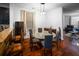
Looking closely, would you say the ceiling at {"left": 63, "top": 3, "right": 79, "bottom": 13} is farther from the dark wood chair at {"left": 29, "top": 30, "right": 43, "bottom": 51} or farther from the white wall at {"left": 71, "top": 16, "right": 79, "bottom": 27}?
the dark wood chair at {"left": 29, "top": 30, "right": 43, "bottom": 51}

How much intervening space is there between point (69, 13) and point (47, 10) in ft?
1.41

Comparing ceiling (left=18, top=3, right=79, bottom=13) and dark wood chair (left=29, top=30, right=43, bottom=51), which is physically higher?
ceiling (left=18, top=3, right=79, bottom=13)

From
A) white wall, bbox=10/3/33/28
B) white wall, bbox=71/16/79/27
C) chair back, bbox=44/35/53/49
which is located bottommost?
chair back, bbox=44/35/53/49

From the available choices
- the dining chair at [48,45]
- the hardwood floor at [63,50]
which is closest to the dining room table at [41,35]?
the dining chair at [48,45]

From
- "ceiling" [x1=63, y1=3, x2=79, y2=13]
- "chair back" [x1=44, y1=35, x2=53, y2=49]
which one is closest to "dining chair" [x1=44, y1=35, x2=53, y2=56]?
"chair back" [x1=44, y1=35, x2=53, y2=49]

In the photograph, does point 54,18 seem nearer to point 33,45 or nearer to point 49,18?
point 49,18

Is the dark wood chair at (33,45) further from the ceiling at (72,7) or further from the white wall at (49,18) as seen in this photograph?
the ceiling at (72,7)

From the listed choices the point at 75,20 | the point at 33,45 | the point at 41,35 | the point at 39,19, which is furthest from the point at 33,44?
the point at 75,20

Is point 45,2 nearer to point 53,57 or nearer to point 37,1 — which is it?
point 37,1

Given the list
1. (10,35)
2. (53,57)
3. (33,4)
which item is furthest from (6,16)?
(53,57)

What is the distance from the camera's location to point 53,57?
6.93ft

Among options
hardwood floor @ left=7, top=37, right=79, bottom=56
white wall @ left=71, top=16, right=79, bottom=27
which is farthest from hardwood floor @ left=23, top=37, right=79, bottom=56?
white wall @ left=71, top=16, right=79, bottom=27

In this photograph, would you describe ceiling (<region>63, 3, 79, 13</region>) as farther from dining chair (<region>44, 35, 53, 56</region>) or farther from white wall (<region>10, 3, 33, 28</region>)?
white wall (<region>10, 3, 33, 28</region>)

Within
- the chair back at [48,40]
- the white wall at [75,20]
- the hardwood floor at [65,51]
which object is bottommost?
the hardwood floor at [65,51]
